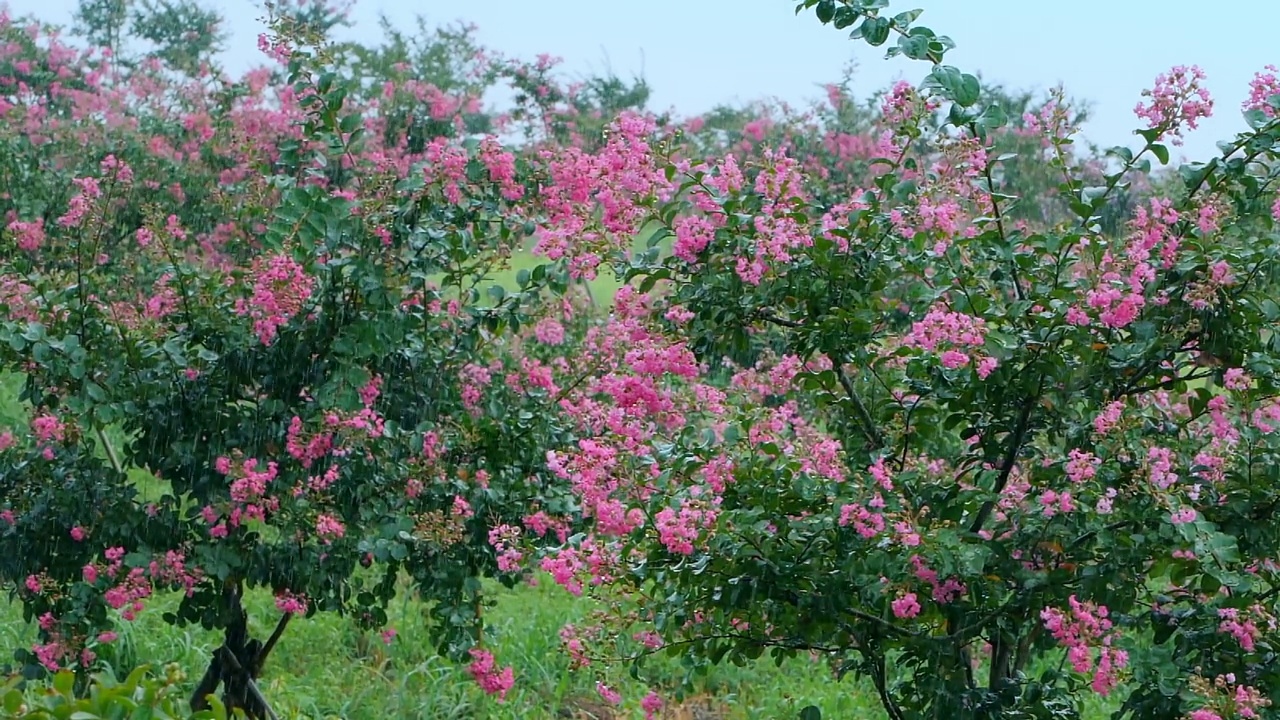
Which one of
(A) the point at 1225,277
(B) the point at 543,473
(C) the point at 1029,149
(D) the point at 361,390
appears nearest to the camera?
(A) the point at 1225,277

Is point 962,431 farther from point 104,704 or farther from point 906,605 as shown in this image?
point 104,704

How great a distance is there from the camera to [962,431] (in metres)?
2.72

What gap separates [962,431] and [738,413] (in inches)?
17.3

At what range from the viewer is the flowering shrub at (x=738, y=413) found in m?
2.41

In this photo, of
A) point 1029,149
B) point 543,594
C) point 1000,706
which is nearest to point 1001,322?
point 1000,706

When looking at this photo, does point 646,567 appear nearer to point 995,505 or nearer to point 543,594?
point 995,505

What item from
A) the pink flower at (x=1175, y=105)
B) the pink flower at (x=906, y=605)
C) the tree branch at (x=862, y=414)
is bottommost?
the pink flower at (x=906, y=605)

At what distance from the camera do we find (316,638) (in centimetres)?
566

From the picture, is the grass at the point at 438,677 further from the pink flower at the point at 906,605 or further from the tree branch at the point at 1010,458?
the pink flower at the point at 906,605

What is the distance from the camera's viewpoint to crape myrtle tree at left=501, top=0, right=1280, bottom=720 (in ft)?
7.79

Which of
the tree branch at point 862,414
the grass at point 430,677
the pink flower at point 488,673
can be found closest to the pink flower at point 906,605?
the tree branch at point 862,414

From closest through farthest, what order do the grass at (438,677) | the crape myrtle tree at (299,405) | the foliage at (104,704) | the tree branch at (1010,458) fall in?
1. the foliage at (104,704)
2. the tree branch at (1010,458)
3. the crape myrtle tree at (299,405)
4. the grass at (438,677)

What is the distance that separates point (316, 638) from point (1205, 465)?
4.09m

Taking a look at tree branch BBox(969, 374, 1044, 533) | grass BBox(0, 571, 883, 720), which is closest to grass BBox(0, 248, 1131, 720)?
grass BBox(0, 571, 883, 720)
